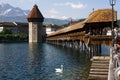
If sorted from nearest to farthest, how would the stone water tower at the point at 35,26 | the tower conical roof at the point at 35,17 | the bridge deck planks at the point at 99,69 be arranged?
1. the bridge deck planks at the point at 99,69
2. the stone water tower at the point at 35,26
3. the tower conical roof at the point at 35,17

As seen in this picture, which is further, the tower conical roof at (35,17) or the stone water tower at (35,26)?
the tower conical roof at (35,17)

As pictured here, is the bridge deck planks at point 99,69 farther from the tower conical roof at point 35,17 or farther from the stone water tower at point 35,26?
the tower conical roof at point 35,17

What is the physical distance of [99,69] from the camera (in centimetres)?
1775

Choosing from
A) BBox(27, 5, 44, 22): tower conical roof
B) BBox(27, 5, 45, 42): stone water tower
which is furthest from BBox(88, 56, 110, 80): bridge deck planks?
BBox(27, 5, 44, 22): tower conical roof

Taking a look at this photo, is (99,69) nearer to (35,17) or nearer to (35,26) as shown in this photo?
(35,26)

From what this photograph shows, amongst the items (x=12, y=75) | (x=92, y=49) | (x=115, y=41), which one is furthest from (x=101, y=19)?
(x=115, y=41)

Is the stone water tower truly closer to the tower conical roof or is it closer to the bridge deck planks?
the tower conical roof

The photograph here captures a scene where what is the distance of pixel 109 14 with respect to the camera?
37000 mm

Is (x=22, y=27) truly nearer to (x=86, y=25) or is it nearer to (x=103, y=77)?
(x=86, y=25)

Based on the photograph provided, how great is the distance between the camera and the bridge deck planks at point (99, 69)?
55.0 ft

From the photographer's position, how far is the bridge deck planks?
55.0ft

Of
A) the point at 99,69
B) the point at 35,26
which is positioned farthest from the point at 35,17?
the point at 99,69

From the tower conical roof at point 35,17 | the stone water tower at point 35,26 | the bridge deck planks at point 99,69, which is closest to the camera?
the bridge deck planks at point 99,69

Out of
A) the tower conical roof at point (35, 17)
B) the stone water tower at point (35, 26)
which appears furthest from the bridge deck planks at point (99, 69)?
the tower conical roof at point (35, 17)
